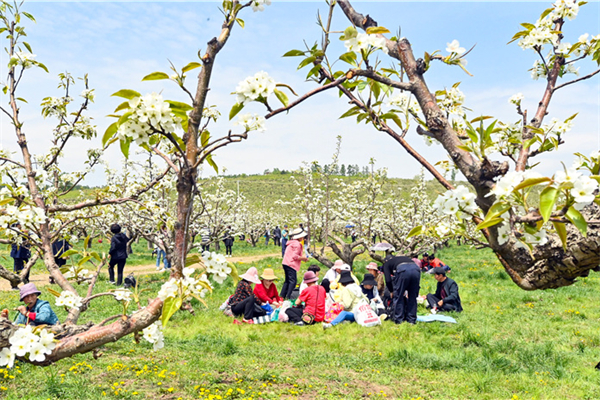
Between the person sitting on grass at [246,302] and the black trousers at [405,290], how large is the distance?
242 centimetres

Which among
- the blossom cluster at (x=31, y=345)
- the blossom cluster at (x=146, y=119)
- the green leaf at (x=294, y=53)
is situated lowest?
the blossom cluster at (x=31, y=345)

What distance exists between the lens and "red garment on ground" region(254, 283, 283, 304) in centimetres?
795

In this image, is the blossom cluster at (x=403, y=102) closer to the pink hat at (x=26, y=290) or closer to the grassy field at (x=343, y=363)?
the grassy field at (x=343, y=363)

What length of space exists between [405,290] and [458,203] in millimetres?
6451

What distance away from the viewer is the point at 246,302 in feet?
24.5

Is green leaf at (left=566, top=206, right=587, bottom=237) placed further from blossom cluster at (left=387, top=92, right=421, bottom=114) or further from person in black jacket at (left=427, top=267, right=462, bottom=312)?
person in black jacket at (left=427, top=267, right=462, bottom=312)

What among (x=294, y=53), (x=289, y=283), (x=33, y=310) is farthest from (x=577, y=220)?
(x=289, y=283)

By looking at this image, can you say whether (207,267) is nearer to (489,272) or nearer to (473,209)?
(473,209)

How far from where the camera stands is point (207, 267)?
5.86 ft

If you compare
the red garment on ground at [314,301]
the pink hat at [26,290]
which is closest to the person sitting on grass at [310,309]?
the red garment on ground at [314,301]

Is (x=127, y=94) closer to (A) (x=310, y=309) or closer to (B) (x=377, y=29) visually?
(B) (x=377, y=29)

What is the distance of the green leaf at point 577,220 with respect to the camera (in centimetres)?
106

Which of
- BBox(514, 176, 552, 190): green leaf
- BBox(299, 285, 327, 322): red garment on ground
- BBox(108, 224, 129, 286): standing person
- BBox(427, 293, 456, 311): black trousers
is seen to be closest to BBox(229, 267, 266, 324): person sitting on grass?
BBox(299, 285, 327, 322): red garment on ground

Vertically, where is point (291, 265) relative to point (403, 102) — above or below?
below
